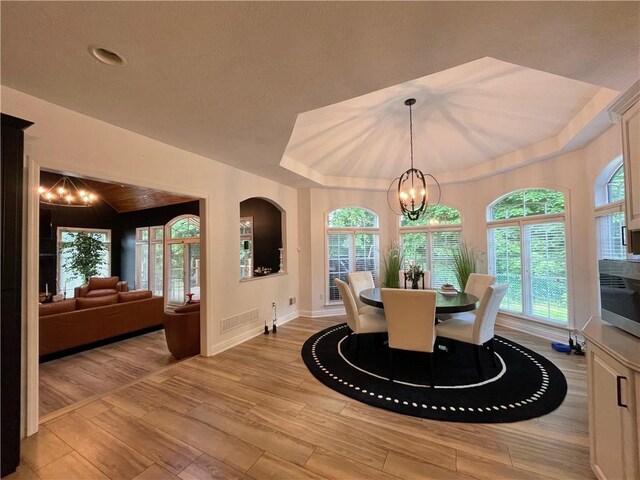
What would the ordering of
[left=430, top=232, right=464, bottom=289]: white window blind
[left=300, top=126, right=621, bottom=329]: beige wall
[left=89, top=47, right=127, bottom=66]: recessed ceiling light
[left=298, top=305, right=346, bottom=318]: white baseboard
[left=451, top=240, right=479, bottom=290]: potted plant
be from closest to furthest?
1. [left=89, top=47, right=127, bottom=66]: recessed ceiling light
2. [left=300, top=126, right=621, bottom=329]: beige wall
3. [left=451, top=240, right=479, bottom=290]: potted plant
4. [left=430, top=232, right=464, bottom=289]: white window blind
5. [left=298, top=305, right=346, bottom=318]: white baseboard

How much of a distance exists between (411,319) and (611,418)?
1.41 metres

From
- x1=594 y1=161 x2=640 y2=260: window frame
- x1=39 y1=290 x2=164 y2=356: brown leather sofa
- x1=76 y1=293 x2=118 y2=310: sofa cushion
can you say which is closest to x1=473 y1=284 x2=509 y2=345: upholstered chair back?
x1=594 y1=161 x2=640 y2=260: window frame

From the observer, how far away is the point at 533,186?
416cm

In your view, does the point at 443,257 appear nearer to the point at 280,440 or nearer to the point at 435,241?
the point at 435,241

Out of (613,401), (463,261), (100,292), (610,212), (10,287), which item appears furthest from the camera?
(100,292)

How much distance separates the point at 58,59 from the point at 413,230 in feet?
18.4

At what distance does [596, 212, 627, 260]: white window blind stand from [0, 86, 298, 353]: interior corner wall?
4788 mm

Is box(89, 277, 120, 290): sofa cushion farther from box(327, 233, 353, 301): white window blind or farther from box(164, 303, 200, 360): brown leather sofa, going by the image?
box(327, 233, 353, 301): white window blind

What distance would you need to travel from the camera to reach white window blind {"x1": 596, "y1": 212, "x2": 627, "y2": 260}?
3.06 m

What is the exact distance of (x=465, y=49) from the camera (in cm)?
159

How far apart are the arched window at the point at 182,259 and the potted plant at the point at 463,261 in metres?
6.22

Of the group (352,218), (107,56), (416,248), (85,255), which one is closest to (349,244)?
(352,218)

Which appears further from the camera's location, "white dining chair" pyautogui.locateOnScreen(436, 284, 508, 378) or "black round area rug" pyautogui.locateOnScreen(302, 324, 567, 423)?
"white dining chair" pyautogui.locateOnScreen(436, 284, 508, 378)

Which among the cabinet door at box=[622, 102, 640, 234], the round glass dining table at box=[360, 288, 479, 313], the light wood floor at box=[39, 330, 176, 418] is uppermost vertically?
the cabinet door at box=[622, 102, 640, 234]
